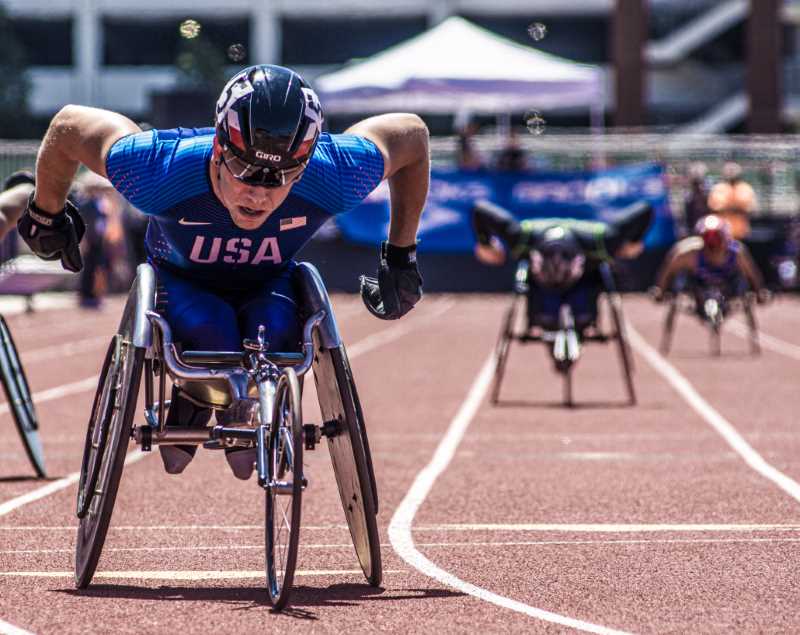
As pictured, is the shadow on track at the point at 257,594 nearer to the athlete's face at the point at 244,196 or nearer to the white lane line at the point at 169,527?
the athlete's face at the point at 244,196

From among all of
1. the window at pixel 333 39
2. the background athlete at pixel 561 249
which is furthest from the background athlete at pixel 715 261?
the window at pixel 333 39

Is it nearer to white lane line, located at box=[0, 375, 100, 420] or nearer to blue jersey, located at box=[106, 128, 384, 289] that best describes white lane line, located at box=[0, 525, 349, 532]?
blue jersey, located at box=[106, 128, 384, 289]

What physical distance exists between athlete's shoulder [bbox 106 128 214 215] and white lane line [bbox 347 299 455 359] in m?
13.2

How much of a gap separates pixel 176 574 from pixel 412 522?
5.50 ft

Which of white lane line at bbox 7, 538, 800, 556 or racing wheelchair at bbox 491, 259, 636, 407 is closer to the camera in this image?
white lane line at bbox 7, 538, 800, 556

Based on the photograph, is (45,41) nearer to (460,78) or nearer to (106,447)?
(460,78)

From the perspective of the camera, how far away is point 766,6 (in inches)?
2042

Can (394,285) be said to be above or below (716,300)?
above

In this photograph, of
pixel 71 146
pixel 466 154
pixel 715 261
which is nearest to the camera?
pixel 71 146

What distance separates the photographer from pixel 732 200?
30.4m

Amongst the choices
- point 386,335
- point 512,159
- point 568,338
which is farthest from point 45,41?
point 568,338

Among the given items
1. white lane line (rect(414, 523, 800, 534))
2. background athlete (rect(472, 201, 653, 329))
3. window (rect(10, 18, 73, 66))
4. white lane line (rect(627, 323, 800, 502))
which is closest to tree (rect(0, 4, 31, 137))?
window (rect(10, 18, 73, 66))

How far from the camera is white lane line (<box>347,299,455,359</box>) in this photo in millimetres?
20791

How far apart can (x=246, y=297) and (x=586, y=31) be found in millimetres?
58220
